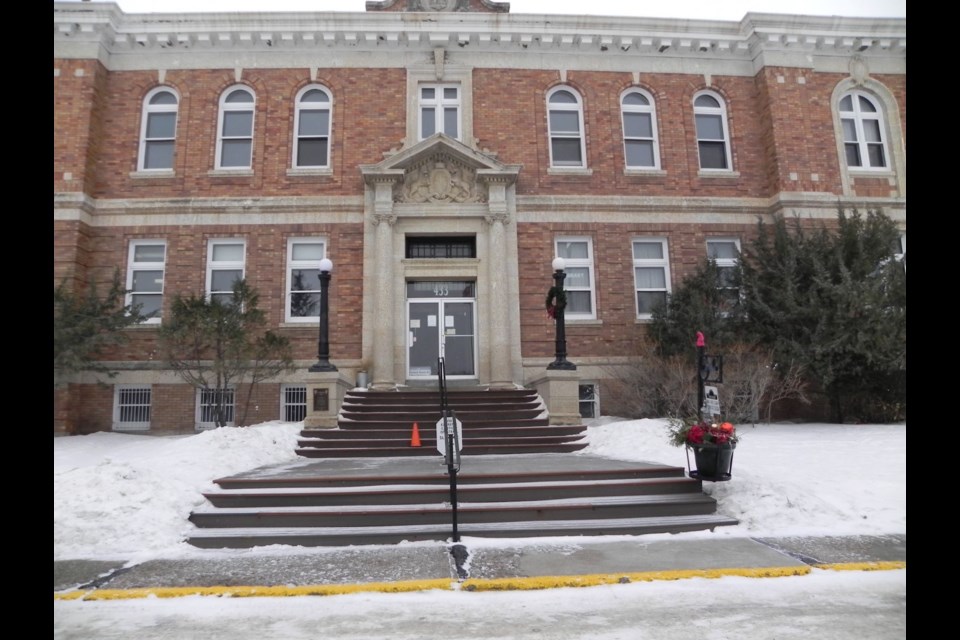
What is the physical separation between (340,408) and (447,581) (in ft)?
25.5

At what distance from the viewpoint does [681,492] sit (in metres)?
7.16

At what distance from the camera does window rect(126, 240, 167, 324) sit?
47.6 feet

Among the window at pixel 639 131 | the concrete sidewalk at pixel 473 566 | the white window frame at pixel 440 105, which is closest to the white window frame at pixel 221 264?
the white window frame at pixel 440 105

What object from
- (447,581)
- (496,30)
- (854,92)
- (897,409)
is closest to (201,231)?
(496,30)

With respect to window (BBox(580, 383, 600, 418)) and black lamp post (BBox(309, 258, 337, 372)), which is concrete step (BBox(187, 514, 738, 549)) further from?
window (BBox(580, 383, 600, 418))

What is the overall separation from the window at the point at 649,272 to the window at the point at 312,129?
8.55 metres

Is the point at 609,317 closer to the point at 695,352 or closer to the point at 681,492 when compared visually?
the point at 695,352

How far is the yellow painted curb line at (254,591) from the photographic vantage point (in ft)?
14.6

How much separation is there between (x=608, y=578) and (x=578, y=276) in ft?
36.3

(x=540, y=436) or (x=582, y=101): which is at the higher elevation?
(x=582, y=101)

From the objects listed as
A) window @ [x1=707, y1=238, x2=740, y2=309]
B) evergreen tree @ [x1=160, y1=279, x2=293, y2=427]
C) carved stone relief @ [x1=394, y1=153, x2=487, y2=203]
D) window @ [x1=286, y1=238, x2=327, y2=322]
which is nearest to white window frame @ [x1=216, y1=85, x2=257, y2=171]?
window @ [x1=286, y1=238, x2=327, y2=322]

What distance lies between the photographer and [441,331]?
14.7m

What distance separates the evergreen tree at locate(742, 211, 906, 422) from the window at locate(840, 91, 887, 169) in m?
3.97

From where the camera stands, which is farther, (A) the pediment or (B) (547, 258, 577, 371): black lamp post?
(A) the pediment
